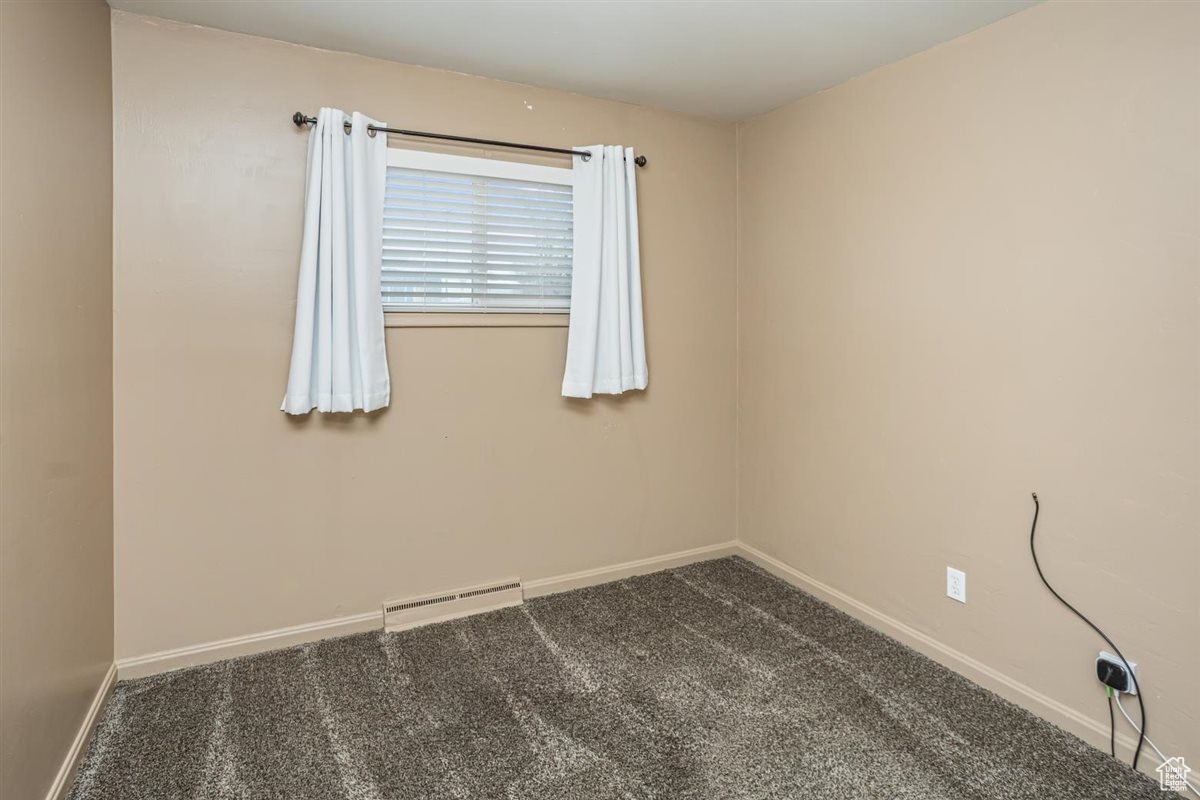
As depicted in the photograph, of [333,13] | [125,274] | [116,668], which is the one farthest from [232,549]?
[333,13]

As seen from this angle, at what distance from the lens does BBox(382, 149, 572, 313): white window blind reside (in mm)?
2584

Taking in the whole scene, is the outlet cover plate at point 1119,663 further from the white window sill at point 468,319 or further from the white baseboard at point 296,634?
the white window sill at point 468,319

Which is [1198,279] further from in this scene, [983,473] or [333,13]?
[333,13]

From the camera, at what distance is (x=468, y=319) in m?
2.74

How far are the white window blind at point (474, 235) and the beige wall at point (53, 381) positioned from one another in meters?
0.95

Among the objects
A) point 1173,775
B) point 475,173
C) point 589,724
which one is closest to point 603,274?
point 475,173

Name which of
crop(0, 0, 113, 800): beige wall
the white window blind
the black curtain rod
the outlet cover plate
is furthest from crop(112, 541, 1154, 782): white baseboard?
the black curtain rod

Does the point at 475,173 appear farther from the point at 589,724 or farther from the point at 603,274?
the point at 589,724

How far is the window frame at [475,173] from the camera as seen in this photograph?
2572 mm

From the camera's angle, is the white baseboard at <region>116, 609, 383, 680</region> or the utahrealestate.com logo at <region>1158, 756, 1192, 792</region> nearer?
the utahrealestate.com logo at <region>1158, 756, 1192, 792</region>

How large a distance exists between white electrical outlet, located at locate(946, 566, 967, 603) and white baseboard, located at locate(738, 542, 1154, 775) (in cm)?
20

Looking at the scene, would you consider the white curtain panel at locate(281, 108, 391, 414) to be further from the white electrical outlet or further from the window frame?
the white electrical outlet

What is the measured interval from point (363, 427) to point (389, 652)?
35.4 inches

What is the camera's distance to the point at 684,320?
3.25m
